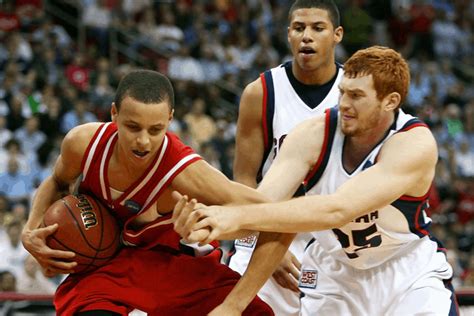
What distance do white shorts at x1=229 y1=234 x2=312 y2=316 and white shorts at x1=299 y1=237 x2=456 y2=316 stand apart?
47 cm

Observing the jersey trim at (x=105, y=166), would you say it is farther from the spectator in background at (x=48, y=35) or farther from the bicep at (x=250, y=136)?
the spectator in background at (x=48, y=35)

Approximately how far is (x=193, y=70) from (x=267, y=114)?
781cm

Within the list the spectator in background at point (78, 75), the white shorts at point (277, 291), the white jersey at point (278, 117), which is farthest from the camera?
the spectator in background at point (78, 75)

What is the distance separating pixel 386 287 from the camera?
3857 millimetres

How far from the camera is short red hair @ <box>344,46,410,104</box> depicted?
3713 millimetres

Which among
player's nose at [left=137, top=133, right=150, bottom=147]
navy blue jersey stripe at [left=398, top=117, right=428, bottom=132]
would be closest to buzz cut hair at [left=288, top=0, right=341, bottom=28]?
navy blue jersey stripe at [left=398, top=117, right=428, bottom=132]

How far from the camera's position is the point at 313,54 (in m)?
4.72

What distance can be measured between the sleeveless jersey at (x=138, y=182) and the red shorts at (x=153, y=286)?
0.10 m

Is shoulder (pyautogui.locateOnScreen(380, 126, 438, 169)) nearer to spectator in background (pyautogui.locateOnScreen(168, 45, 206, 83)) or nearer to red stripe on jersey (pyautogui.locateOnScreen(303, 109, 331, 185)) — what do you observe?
red stripe on jersey (pyautogui.locateOnScreen(303, 109, 331, 185))

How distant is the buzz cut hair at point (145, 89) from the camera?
11.9ft

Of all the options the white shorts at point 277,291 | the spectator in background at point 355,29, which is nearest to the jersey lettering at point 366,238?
the white shorts at point 277,291

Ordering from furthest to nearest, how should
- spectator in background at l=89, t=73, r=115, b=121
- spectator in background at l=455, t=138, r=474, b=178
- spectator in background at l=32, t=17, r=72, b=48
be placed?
spectator in background at l=455, t=138, r=474, b=178, spectator in background at l=32, t=17, r=72, b=48, spectator in background at l=89, t=73, r=115, b=121

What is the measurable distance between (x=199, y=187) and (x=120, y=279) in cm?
57

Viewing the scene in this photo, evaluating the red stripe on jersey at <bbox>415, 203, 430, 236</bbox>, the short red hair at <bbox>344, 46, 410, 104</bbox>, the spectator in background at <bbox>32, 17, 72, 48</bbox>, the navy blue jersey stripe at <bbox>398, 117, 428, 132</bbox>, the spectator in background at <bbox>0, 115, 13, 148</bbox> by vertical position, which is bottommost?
the spectator in background at <bbox>0, 115, 13, 148</bbox>
